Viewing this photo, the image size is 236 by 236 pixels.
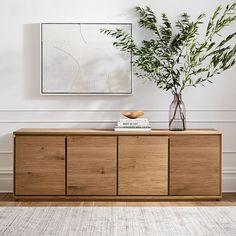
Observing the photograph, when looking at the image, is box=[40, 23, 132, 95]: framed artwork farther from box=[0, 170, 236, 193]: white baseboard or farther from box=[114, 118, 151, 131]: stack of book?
box=[0, 170, 236, 193]: white baseboard

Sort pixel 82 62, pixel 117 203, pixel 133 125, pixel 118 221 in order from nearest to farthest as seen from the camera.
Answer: pixel 118 221, pixel 117 203, pixel 133 125, pixel 82 62

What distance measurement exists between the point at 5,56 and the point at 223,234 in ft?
8.25

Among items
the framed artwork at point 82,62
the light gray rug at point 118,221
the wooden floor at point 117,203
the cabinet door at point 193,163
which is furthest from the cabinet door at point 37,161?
the cabinet door at point 193,163

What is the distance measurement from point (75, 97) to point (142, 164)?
36.2 inches

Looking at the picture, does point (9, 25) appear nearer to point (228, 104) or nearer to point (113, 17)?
point (113, 17)

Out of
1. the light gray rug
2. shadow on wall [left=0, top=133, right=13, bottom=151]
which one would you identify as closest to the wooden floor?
the light gray rug

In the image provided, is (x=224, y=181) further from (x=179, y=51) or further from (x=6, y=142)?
(x=6, y=142)

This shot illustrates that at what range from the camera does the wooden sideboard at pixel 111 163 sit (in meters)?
4.26

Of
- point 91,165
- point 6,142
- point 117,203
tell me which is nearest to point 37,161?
point 91,165

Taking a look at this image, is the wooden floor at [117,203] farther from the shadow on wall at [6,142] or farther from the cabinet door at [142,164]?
the shadow on wall at [6,142]

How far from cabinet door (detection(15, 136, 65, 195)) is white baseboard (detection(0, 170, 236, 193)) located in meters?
0.47

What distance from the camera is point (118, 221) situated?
364 centimetres

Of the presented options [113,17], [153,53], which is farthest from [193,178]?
[113,17]

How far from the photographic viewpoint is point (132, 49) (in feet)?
14.5
